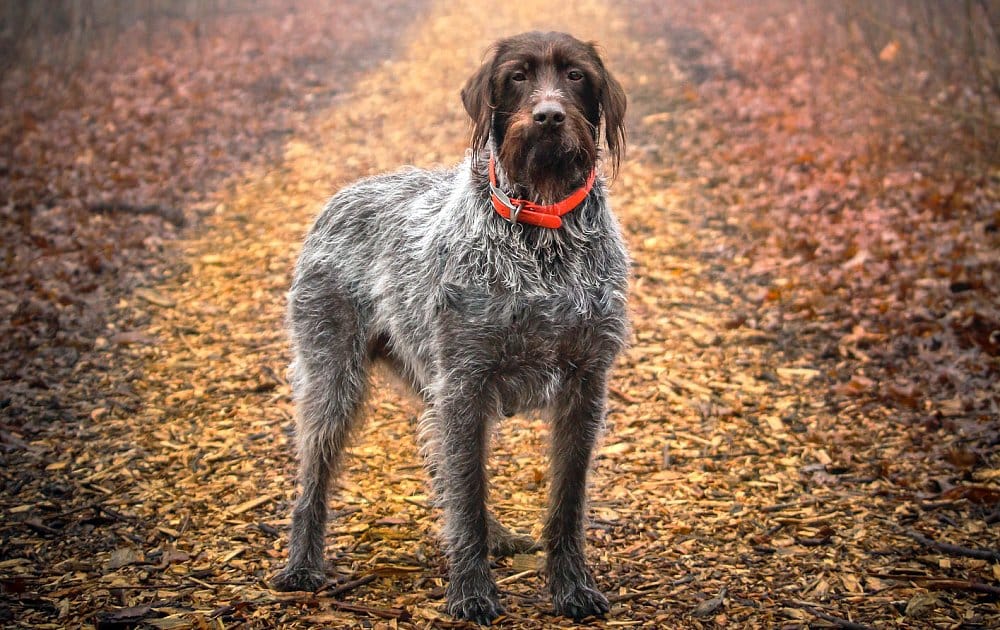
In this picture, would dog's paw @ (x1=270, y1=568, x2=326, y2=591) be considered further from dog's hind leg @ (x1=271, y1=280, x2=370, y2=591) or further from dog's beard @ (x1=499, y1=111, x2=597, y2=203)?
dog's beard @ (x1=499, y1=111, x2=597, y2=203)

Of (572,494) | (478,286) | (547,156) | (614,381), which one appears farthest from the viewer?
(614,381)

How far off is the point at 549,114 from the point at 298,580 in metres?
2.53

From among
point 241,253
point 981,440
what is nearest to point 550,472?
point 981,440

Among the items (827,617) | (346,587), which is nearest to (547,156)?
(346,587)

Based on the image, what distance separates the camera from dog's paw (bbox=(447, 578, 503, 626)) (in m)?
4.03

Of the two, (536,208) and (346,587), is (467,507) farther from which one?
(536,208)

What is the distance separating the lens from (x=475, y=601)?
4.06 meters

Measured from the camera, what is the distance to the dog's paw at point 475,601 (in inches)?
159

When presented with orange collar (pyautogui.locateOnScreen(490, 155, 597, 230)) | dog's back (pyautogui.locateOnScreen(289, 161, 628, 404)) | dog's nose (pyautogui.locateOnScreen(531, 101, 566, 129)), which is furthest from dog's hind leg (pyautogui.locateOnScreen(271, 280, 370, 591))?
dog's nose (pyautogui.locateOnScreen(531, 101, 566, 129))

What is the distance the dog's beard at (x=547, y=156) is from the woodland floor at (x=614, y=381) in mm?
1439

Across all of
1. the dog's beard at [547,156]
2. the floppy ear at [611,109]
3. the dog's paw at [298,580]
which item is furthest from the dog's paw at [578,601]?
the floppy ear at [611,109]

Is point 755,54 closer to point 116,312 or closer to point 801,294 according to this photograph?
point 801,294

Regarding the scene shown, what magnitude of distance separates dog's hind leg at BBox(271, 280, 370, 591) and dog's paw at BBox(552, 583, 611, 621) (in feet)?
4.03

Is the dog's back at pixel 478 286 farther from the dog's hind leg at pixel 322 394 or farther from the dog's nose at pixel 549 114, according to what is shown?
the dog's nose at pixel 549 114
